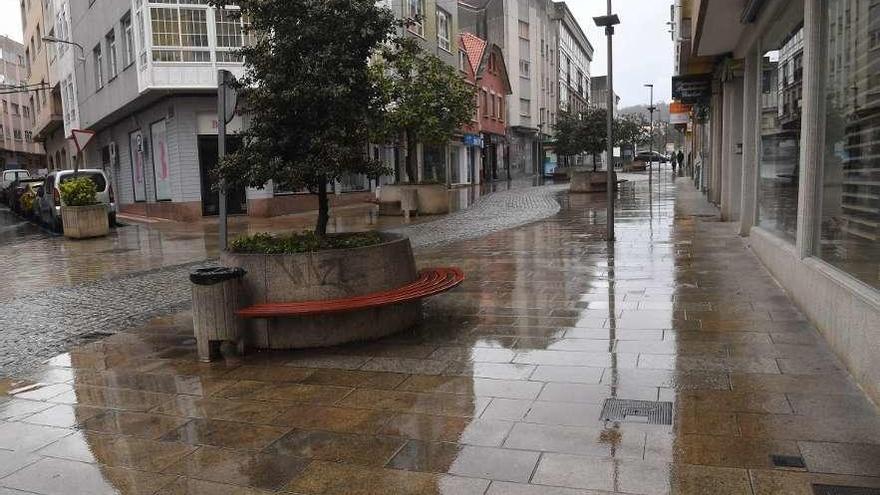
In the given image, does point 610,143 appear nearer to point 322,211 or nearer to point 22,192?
point 322,211

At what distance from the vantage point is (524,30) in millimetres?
59562

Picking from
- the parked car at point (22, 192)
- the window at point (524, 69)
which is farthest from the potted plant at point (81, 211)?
the window at point (524, 69)

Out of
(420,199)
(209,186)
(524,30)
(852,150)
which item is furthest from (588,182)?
(524,30)

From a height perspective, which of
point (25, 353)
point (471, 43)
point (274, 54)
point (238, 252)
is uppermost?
point (471, 43)

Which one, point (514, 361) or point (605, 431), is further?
point (514, 361)

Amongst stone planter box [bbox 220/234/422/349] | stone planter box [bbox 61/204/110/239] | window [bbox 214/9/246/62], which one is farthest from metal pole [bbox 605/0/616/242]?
window [bbox 214/9/246/62]

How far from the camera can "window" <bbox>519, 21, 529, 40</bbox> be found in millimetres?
58969

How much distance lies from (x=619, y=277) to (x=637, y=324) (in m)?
2.66

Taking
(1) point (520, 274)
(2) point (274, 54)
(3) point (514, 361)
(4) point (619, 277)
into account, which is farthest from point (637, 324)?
(2) point (274, 54)

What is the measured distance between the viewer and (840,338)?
527 centimetres

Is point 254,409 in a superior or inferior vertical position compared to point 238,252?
inferior

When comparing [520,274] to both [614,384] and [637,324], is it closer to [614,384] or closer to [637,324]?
[637,324]

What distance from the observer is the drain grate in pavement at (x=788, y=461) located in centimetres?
361

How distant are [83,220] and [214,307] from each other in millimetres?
14170
